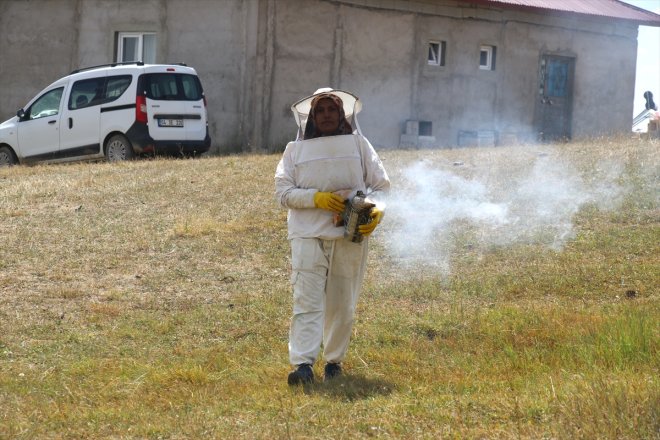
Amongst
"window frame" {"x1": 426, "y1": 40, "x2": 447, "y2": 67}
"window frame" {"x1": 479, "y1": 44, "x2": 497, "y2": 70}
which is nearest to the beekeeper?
"window frame" {"x1": 426, "y1": 40, "x2": 447, "y2": 67}

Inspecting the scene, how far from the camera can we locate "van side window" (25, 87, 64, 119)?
19.2 meters

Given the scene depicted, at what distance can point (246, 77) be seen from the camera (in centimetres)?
2134

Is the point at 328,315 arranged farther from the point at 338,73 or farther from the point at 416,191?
the point at 338,73

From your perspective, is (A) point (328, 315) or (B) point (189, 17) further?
(B) point (189, 17)

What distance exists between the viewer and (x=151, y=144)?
18188 millimetres

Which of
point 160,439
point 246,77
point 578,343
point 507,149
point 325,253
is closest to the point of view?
point 160,439

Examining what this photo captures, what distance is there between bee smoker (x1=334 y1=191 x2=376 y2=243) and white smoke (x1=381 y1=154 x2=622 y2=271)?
3830 millimetres

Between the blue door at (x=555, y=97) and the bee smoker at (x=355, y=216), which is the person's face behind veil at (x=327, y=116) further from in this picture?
the blue door at (x=555, y=97)

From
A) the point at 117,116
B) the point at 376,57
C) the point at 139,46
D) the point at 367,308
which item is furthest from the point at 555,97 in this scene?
the point at 367,308

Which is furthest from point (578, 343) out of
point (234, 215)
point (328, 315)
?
point (234, 215)

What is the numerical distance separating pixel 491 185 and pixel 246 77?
9393 mm

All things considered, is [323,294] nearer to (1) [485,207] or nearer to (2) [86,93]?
(1) [485,207]

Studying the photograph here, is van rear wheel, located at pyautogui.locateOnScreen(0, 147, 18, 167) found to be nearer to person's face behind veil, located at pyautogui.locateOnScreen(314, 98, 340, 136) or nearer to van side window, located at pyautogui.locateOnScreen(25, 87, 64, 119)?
van side window, located at pyautogui.locateOnScreen(25, 87, 64, 119)

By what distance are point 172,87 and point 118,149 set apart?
145 centimetres
